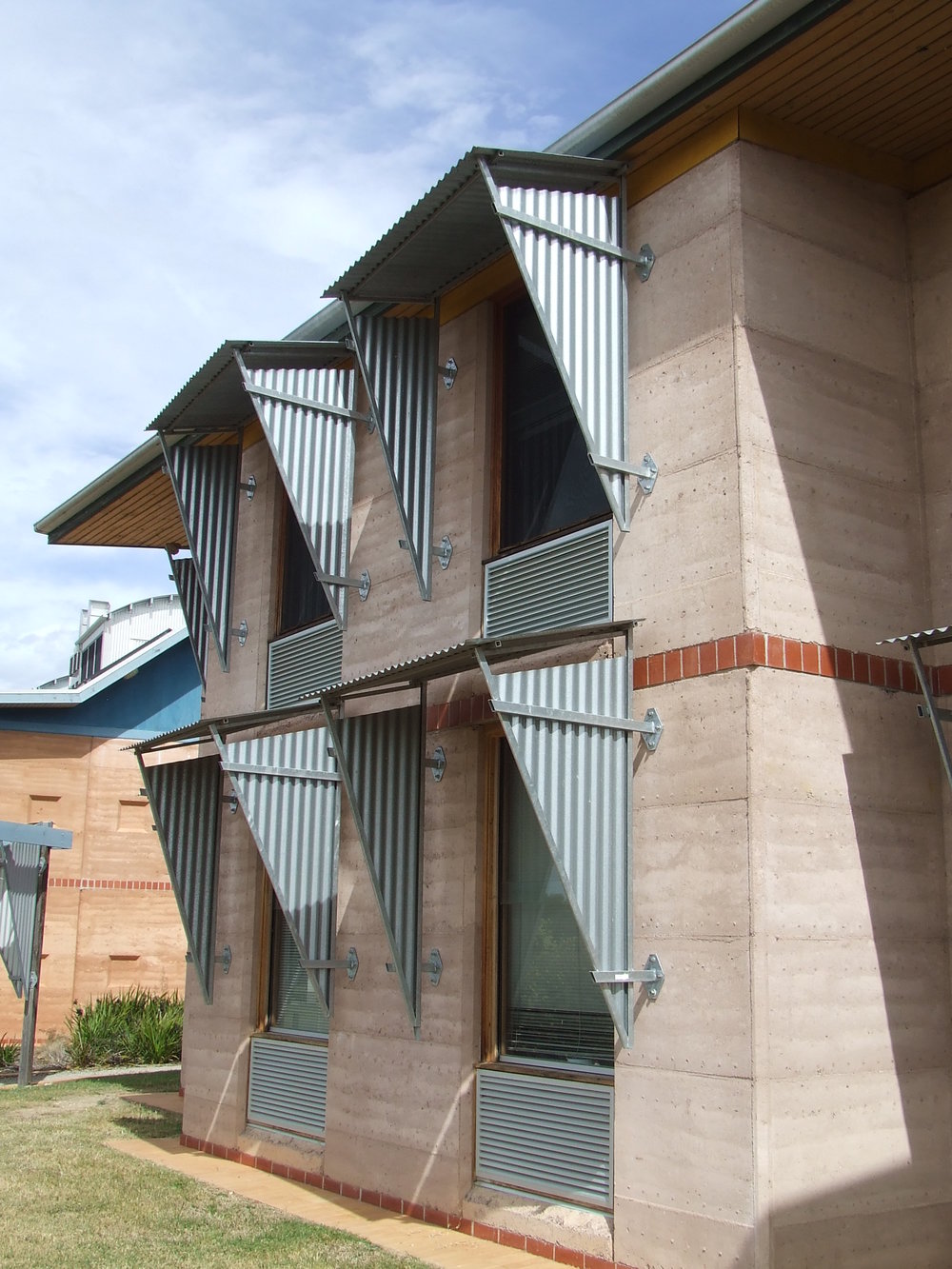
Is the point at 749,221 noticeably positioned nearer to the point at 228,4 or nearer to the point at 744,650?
the point at 744,650

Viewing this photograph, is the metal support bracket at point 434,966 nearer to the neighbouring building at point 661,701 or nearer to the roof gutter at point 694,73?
the neighbouring building at point 661,701

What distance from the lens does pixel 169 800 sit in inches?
483

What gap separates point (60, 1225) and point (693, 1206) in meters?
4.02

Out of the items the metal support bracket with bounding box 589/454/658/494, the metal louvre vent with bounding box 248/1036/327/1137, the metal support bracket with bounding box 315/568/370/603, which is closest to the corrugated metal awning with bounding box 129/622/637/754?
the metal support bracket with bounding box 315/568/370/603

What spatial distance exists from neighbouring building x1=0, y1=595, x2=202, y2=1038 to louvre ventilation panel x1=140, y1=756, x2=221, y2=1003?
6.87 meters

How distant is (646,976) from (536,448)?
12.1 feet

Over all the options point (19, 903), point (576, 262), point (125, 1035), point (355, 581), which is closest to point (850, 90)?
point (576, 262)

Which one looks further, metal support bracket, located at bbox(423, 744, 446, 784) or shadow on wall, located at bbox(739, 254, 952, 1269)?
metal support bracket, located at bbox(423, 744, 446, 784)

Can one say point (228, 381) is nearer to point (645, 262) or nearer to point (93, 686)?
point (645, 262)

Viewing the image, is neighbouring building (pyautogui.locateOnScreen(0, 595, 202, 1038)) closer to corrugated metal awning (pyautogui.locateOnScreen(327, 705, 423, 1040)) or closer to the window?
the window

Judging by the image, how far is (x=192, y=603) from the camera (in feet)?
44.7

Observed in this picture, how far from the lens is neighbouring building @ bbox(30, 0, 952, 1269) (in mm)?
6785

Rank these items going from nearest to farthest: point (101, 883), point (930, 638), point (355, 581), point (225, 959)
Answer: point (930, 638), point (355, 581), point (225, 959), point (101, 883)

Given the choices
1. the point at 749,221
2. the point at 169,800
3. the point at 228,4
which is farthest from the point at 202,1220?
the point at 228,4
